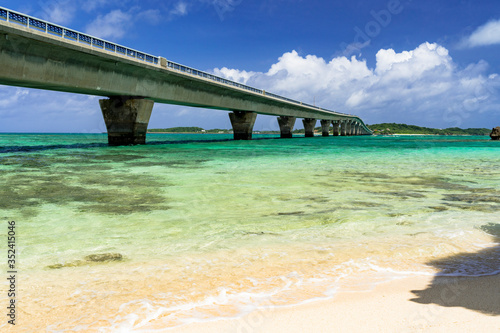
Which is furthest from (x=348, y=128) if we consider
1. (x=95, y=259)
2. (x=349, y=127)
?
(x=95, y=259)

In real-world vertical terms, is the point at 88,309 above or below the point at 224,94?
below

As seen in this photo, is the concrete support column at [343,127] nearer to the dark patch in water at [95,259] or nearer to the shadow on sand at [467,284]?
the shadow on sand at [467,284]

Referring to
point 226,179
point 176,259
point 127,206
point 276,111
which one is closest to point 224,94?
point 276,111

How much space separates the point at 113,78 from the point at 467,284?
3304cm

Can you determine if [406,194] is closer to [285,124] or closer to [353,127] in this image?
[285,124]

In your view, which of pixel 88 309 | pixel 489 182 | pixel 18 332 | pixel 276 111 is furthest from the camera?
pixel 276 111

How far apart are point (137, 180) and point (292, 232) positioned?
7716 millimetres

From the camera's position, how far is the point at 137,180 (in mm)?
11992

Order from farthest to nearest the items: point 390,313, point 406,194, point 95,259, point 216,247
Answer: point 406,194, point 216,247, point 95,259, point 390,313

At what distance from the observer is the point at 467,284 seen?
3457 millimetres

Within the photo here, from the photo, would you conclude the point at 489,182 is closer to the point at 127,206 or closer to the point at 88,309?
the point at 127,206

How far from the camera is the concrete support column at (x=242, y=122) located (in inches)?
2408

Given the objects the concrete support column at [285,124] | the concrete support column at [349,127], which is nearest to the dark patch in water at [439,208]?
the concrete support column at [285,124]

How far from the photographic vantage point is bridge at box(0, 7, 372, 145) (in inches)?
909
